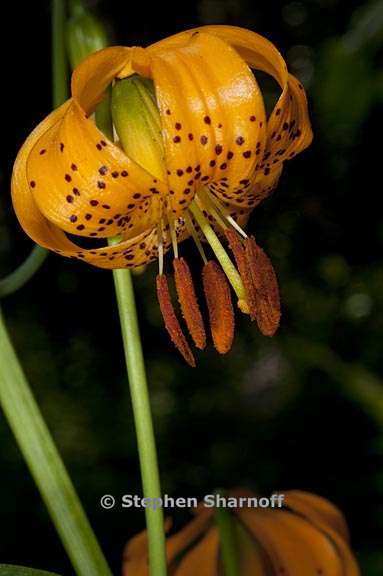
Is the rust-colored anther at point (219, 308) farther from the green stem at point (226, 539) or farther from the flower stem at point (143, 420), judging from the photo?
the green stem at point (226, 539)

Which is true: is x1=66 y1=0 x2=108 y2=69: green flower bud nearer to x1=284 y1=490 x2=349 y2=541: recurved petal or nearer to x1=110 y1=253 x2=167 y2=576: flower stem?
x1=110 y1=253 x2=167 y2=576: flower stem

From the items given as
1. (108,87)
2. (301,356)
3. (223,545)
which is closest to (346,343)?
(301,356)

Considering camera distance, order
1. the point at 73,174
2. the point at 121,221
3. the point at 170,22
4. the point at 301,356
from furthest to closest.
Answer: the point at 301,356 → the point at 170,22 → the point at 121,221 → the point at 73,174

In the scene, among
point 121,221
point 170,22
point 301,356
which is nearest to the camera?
point 121,221

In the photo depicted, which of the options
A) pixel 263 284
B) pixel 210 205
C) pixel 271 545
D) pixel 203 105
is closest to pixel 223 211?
pixel 210 205

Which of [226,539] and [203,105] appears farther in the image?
[226,539]

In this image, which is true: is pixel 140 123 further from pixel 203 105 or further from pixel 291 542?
pixel 291 542

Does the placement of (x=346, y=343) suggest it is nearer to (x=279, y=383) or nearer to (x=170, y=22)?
(x=279, y=383)
